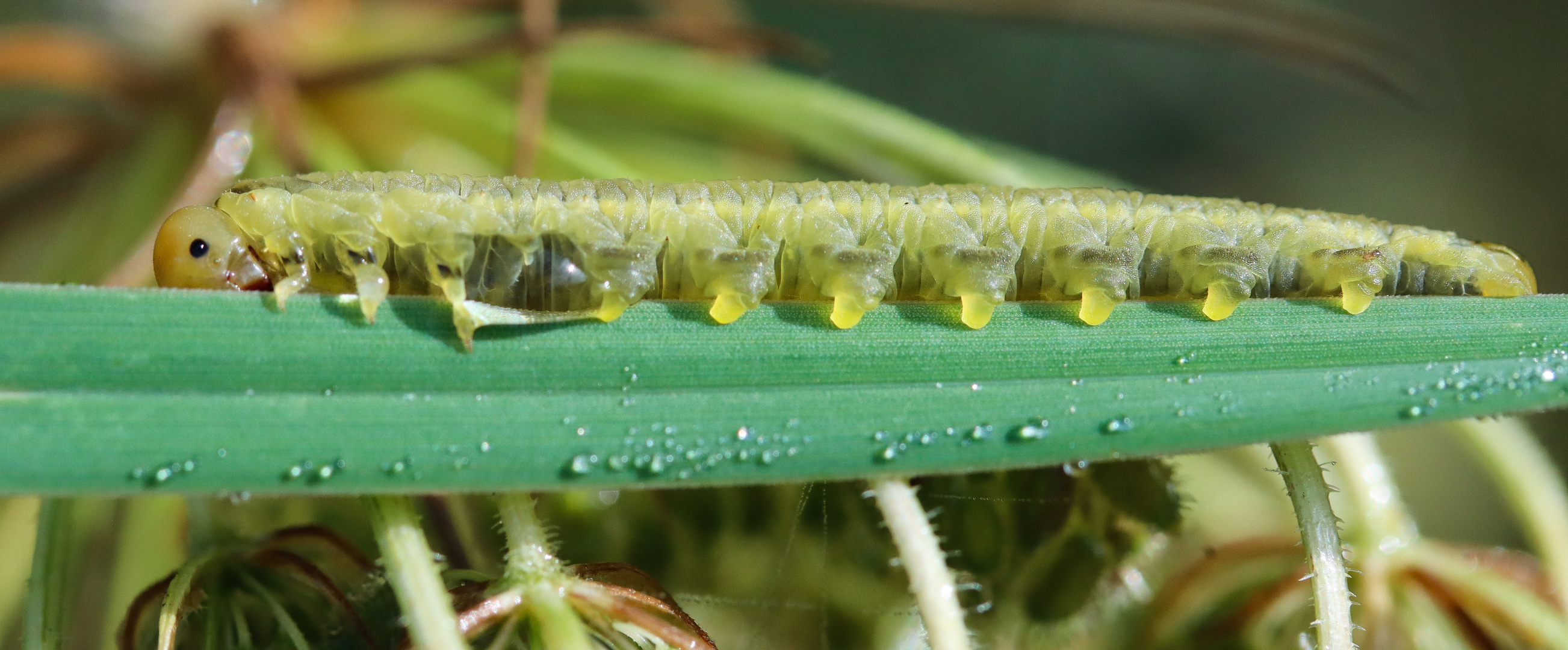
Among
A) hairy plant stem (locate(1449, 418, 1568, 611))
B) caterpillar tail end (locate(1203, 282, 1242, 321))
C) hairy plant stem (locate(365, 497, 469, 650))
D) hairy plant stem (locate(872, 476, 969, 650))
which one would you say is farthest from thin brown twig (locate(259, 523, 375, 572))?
hairy plant stem (locate(1449, 418, 1568, 611))

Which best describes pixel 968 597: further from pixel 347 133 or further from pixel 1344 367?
pixel 347 133

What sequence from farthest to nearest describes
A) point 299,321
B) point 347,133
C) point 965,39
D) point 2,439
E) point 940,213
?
1. point 965,39
2. point 347,133
3. point 940,213
4. point 299,321
5. point 2,439

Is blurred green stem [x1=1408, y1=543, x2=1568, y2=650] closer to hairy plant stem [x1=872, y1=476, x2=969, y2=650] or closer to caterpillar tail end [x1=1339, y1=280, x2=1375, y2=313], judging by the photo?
caterpillar tail end [x1=1339, y1=280, x2=1375, y2=313]

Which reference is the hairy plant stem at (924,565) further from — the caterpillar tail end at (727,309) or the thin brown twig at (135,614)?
the thin brown twig at (135,614)

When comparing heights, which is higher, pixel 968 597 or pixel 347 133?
pixel 347 133

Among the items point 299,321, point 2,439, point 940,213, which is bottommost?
point 2,439

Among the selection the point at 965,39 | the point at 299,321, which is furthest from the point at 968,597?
the point at 965,39
